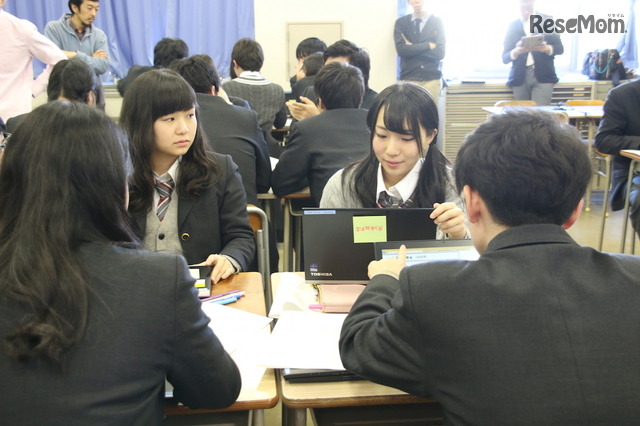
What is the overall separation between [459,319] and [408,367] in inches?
5.9

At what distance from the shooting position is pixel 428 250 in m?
1.59

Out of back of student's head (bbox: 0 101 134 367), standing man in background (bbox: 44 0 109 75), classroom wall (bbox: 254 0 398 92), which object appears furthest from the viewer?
classroom wall (bbox: 254 0 398 92)

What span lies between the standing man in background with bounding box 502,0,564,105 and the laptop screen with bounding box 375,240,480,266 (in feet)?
17.9

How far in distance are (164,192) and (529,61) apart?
548cm

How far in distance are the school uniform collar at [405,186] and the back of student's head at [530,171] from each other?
93 centimetres

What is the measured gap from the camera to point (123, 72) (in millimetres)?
6758

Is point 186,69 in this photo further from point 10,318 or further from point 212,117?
point 10,318

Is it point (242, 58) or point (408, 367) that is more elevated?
point (242, 58)

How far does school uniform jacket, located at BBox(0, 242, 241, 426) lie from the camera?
3.32 ft

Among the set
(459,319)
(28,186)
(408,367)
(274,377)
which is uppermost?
(28,186)

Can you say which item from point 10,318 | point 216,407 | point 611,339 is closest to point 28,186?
point 10,318

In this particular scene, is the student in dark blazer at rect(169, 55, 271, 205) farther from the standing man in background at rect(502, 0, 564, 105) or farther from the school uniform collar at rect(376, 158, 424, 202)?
the standing man in background at rect(502, 0, 564, 105)

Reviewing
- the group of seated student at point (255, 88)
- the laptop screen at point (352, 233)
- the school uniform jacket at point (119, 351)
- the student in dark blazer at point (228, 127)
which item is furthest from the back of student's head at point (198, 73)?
the school uniform jacket at point (119, 351)

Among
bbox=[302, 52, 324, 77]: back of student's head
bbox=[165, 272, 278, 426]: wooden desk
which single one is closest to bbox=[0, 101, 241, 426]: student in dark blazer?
bbox=[165, 272, 278, 426]: wooden desk
